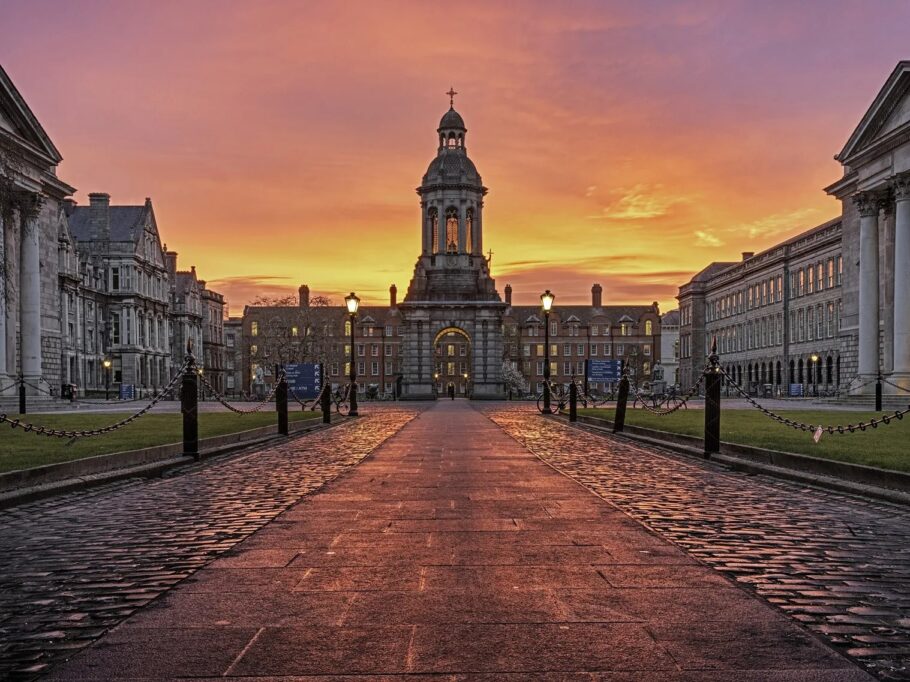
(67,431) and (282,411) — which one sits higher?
(67,431)

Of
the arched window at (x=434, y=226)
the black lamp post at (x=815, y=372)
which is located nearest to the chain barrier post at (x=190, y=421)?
the arched window at (x=434, y=226)

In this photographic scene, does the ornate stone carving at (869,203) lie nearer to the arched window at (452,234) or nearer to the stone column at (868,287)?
the stone column at (868,287)

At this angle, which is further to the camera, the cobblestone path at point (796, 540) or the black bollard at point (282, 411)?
the black bollard at point (282, 411)

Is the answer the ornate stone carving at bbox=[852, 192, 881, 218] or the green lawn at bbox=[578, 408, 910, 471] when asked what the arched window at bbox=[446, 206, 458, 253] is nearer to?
the ornate stone carving at bbox=[852, 192, 881, 218]

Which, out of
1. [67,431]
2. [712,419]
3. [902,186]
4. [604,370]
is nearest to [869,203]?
[902,186]

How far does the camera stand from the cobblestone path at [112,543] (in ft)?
18.3

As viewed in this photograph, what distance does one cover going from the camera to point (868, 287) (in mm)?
46562

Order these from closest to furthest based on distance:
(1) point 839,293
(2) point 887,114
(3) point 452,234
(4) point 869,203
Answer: (2) point 887,114 → (4) point 869,203 → (1) point 839,293 → (3) point 452,234

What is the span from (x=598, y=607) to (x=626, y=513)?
430 centimetres

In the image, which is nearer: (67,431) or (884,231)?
(67,431)

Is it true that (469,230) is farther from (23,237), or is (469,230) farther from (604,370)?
(23,237)

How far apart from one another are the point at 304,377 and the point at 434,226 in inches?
1525

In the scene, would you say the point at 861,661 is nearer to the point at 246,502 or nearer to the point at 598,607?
the point at 598,607

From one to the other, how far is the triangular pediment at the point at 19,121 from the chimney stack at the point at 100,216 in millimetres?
49311
